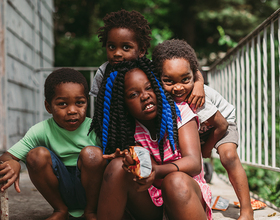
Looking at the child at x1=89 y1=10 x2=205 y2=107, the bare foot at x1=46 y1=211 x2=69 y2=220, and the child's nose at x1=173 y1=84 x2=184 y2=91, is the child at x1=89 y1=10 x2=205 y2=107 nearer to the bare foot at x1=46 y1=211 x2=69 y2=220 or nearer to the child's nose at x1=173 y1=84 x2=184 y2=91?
the child's nose at x1=173 y1=84 x2=184 y2=91

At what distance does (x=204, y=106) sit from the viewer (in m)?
1.91

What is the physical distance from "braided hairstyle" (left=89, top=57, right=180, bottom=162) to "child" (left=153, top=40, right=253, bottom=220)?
109mm

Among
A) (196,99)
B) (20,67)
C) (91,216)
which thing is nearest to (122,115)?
(196,99)

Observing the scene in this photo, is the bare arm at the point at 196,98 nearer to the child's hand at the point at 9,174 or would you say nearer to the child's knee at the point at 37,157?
the child's knee at the point at 37,157

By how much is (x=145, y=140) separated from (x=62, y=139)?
57 centimetres

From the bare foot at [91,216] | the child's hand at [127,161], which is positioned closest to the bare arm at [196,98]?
the child's hand at [127,161]

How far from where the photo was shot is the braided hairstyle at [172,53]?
1.88m

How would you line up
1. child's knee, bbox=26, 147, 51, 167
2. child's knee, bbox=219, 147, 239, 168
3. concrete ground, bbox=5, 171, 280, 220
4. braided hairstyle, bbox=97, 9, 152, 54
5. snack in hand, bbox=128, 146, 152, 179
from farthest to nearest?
1. braided hairstyle, bbox=97, 9, 152, 54
2. concrete ground, bbox=5, 171, 280, 220
3. child's knee, bbox=219, 147, 239, 168
4. child's knee, bbox=26, 147, 51, 167
5. snack in hand, bbox=128, 146, 152, 179

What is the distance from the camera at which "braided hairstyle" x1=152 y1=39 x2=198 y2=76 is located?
1.88 meters

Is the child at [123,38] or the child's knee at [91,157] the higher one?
the child at [123,38]

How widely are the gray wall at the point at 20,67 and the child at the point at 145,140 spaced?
2396mm

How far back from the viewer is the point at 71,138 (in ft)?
6.40

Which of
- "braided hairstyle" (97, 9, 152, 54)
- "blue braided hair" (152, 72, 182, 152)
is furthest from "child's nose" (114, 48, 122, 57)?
"blue braided hair" (152, 72, 182, 152)

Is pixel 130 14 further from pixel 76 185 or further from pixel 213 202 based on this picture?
pixel 213 202
